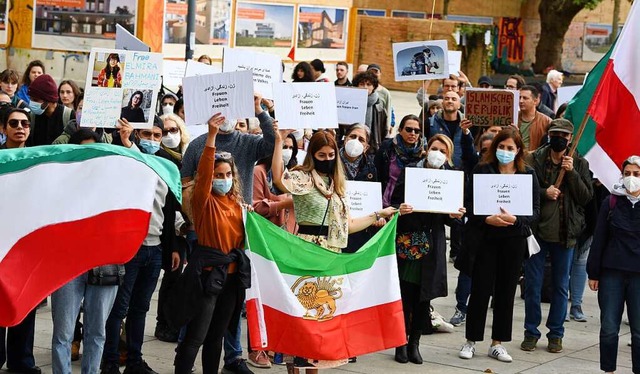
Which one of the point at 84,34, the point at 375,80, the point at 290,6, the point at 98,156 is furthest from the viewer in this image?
the point at 290,6

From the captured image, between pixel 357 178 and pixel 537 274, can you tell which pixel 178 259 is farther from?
pixel 537 274

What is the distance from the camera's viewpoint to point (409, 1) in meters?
48.6

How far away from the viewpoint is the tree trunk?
41844 mm

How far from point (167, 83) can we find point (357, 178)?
19.7 feet

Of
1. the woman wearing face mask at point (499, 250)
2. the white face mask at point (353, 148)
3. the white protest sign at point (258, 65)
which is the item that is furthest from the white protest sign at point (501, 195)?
the white protest sign at point (258, 65)

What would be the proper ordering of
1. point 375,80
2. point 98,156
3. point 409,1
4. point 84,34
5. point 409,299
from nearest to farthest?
point 98,156, point 409,299, point 375,80, point 84,34, point 409,1

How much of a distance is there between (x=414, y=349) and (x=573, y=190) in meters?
2.03

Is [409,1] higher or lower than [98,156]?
higher

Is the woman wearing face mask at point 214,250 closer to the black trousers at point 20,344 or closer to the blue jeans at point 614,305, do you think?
the black trousers at point 20,344

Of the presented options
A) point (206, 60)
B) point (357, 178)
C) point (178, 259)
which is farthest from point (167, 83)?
point (178, 259)

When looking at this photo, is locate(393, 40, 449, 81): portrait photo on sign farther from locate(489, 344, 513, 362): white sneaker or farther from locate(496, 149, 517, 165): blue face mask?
locate(489, 344, 513, 362): white sneaker

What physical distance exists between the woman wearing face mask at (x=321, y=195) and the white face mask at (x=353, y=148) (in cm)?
147

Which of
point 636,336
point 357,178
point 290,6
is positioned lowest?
point 636,336

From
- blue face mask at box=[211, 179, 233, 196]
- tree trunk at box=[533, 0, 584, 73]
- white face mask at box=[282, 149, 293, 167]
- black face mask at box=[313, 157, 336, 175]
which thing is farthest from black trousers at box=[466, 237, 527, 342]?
tree trunk at box=[533, 0, 584, 73]
